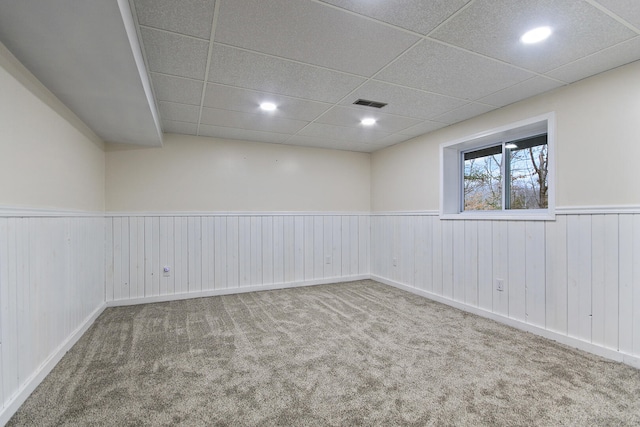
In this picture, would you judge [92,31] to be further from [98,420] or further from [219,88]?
[98,420]

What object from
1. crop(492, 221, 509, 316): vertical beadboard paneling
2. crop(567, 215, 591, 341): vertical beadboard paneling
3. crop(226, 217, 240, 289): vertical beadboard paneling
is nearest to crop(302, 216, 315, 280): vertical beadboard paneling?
crop(226, 217, 240, 289): vertical beadboard paneling

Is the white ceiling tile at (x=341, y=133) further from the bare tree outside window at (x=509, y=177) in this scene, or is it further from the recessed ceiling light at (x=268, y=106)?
the bare tree outside window at (x=509, y=177)

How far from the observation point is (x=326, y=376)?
6.91ft

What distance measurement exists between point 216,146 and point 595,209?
14.0ft

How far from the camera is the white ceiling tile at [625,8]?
159cm

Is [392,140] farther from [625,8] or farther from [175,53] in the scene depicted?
[175,53]

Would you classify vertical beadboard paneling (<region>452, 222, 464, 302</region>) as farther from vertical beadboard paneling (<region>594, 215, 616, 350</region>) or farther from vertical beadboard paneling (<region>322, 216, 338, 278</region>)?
vertical beadboard paneling (<region>322, 216, 338, 278</region>)

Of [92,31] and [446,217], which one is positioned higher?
[92,31]

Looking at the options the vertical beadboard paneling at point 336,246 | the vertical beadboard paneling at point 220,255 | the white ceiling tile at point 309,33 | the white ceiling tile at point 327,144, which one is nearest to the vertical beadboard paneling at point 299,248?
the vertical beadboard paneling at point 336,246

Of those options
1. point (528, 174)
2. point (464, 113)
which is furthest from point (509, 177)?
point (464, 113)

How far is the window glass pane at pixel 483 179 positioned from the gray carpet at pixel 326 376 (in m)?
1.40

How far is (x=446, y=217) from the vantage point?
385cm

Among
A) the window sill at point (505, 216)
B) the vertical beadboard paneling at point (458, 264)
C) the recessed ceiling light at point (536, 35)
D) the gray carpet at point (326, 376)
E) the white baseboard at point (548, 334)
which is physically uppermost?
the recessed ceiling light at point (536, 35)

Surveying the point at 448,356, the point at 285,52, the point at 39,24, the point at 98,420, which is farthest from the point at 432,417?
the point at 39,24
